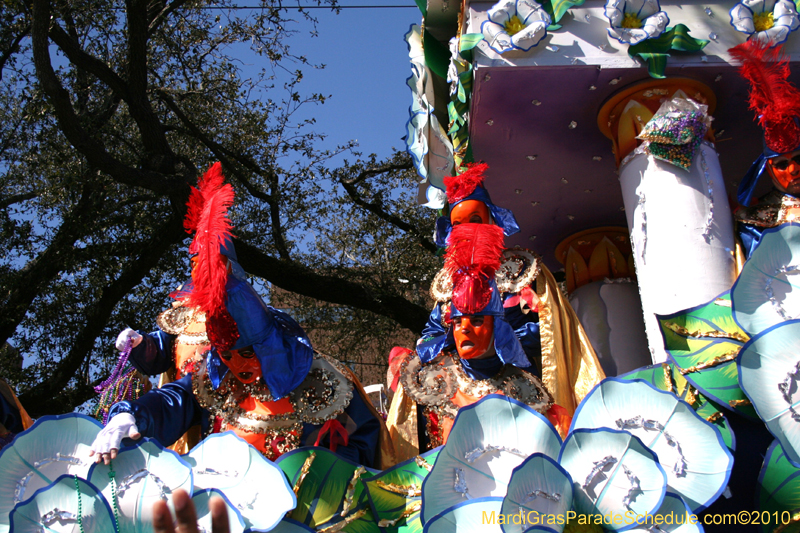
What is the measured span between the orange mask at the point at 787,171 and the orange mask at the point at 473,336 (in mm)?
1778

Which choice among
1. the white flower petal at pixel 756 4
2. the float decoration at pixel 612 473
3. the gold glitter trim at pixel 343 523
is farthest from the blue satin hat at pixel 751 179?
the gold glitter trim at pixel 343 523

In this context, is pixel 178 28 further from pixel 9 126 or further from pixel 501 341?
pixel 501 341

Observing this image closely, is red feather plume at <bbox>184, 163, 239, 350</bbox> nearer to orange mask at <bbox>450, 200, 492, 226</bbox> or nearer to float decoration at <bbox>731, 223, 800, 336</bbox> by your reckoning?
orange mask at <bbox>450, 200, 492, 226</bbox>

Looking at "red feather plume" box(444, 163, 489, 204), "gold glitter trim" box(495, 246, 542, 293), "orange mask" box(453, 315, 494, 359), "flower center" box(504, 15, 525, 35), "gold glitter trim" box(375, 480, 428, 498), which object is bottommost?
"gold glitter trim" box(375, 480, 428, 498)

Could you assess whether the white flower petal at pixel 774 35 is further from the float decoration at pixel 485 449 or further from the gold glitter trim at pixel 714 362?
the float decoration at pixel 485 449

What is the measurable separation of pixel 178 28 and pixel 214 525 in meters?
7.40

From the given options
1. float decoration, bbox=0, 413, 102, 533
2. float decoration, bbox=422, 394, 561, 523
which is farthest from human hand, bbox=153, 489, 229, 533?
float decoration, bbox=0, 413, 102, 533

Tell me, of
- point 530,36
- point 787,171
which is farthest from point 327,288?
point 787,171

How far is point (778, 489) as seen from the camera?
2875 mm

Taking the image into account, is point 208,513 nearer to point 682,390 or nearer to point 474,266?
point 474,266

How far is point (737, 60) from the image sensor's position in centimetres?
420

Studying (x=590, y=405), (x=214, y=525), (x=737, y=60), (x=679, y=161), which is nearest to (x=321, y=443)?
(x=590, y=405)

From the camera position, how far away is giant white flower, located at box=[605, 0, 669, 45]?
13.6 feet

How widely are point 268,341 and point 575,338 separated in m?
1.83
